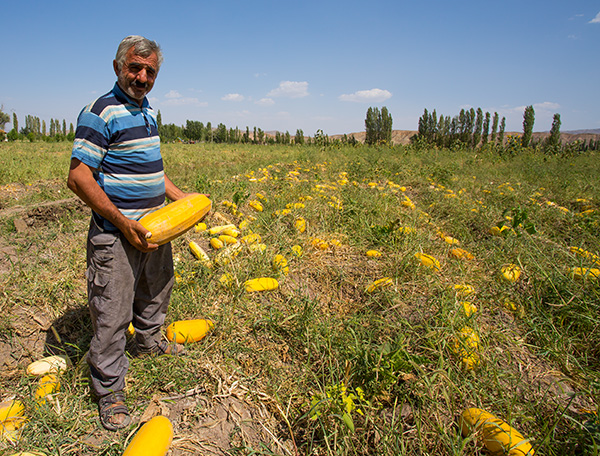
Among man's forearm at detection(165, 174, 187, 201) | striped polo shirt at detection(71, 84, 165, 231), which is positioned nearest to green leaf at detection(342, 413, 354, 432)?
striped polo shirt at detection(71, 84, 165, 231)

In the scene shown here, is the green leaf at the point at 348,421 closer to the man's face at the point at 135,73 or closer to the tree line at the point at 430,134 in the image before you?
the man's face at the point at 135,73

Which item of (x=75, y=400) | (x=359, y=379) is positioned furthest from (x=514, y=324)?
(x=75, y=400)

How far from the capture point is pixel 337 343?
2281mm

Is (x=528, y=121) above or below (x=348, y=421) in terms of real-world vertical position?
above

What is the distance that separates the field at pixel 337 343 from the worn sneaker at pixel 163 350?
0.32ft

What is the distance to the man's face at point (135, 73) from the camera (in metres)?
1.76

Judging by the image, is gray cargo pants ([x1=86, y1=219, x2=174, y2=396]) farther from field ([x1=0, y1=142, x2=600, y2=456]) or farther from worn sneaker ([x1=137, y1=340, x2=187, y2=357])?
worn sneaker ([x1=137, y1=340, x2=187, y2=357])

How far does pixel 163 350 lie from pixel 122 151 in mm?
1318

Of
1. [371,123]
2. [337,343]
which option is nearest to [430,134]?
[371,123]

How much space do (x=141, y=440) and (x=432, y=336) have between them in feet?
5.63

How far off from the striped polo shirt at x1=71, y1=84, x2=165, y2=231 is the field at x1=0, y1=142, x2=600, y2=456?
3.41 feet

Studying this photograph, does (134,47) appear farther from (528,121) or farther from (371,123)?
(371,123)

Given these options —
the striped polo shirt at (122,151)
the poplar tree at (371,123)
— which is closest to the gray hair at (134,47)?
the striped polo shirt at (122,151)

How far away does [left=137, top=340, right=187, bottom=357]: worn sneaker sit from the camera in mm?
2279
